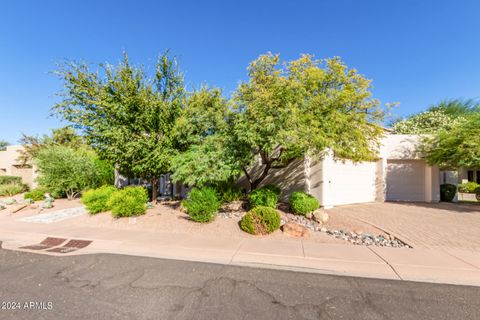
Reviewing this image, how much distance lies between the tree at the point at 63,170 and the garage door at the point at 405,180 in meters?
19.1

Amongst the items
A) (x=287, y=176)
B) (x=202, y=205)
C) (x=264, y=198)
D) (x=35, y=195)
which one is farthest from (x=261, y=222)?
(x=35, y=195)

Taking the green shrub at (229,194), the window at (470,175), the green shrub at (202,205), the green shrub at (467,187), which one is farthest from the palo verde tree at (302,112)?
the window at (470,175)

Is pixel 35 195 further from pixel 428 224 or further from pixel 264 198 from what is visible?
pixel 428 224

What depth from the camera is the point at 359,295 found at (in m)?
3.44

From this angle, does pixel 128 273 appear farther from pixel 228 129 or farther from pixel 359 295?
pixel 228 129

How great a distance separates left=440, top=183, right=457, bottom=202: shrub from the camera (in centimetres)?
1353

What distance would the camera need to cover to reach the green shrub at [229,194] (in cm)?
974

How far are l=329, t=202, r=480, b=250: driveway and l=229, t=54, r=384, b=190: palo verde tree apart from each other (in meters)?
2.72

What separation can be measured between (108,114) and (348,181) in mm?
12635

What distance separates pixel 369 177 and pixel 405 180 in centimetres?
302

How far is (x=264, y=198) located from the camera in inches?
341

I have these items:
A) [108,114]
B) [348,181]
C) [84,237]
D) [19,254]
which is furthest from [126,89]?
[348,181]

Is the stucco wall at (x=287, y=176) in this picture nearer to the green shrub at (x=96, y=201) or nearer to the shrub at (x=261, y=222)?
the shrub at (x=261, y=222)

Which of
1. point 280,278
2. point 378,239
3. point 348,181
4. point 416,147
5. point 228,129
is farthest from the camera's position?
point 416,147
